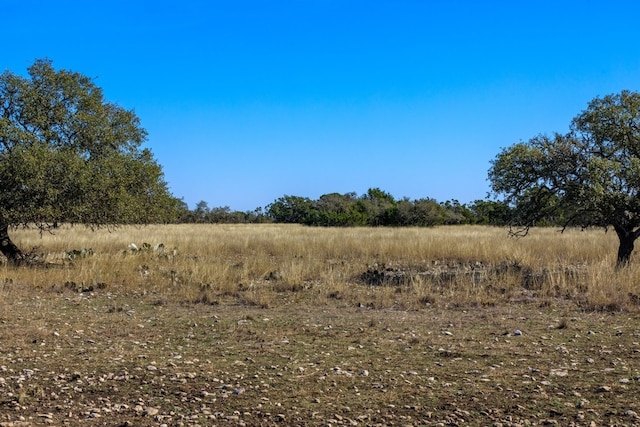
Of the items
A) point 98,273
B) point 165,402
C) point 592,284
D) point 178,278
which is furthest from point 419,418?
point 98,273

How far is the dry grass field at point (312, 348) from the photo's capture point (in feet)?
15.6

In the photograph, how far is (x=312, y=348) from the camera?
6934mm

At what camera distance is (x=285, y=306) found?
1033 cm

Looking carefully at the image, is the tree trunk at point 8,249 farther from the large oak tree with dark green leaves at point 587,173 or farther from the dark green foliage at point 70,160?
the large oak tree with dark green leaves at point 587,173

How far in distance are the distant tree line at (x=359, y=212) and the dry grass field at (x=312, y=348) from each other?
40.9m

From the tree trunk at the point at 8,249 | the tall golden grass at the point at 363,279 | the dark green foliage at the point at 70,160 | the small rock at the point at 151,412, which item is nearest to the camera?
the small rock at the point at 151,412

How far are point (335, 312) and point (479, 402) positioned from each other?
4957 millimetres

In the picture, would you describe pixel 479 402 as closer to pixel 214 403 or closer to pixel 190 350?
pixel 214 403

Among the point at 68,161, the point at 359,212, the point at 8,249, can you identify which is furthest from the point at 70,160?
the point at 359,212

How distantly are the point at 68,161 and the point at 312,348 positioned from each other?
9579 millimetres

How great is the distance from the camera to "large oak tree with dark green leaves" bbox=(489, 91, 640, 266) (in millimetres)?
12227

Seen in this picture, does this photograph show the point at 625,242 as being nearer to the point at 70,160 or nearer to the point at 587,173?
the point at 587,173

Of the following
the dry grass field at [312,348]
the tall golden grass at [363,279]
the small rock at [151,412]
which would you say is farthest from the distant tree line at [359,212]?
the small rock at [151,412]

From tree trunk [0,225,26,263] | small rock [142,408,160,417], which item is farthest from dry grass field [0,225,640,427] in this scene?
tree trunk [0,225,26,263]
